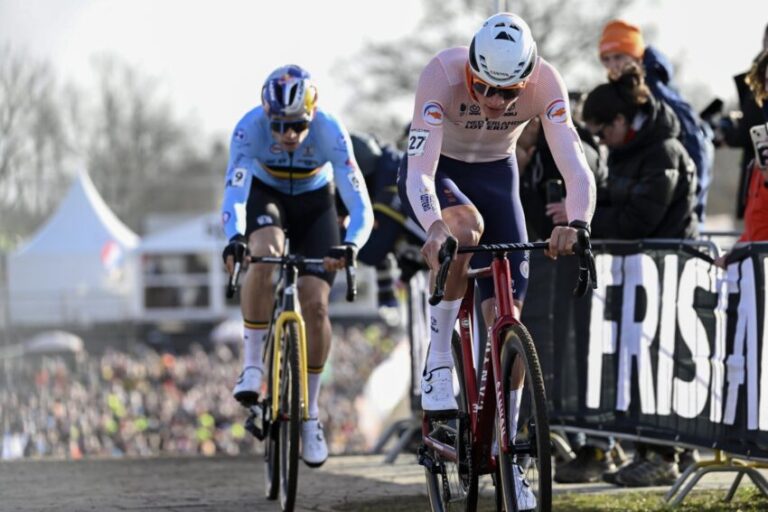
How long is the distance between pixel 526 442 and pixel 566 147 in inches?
50.1

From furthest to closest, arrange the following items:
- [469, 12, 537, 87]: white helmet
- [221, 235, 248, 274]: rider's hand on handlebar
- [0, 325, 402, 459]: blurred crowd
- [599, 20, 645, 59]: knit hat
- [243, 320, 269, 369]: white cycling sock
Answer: [0, 325, 402, 459]: blurred crowd < [599, 20, 645, 59]: knit hat < [243, 320, 269, 369]: white cycling sock < [221, 235, 248, 274]: rider's hand on handlebar < [469, 12, 537, 87]: white helmet

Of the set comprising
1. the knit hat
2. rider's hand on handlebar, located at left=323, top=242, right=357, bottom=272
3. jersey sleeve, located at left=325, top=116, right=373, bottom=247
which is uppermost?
the knit hat

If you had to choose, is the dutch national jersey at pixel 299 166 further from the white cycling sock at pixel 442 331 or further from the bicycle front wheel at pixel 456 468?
the bicycle front wheel at pixel 456 468

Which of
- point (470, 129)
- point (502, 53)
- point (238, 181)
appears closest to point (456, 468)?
point (470, 129)

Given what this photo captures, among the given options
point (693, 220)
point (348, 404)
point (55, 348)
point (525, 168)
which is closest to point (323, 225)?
point (525, 168)

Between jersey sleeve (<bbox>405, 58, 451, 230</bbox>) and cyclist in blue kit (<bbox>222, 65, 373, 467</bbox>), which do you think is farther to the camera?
cyclist in blue kit (<bbox>222, 65, 373, 467</bbox>)

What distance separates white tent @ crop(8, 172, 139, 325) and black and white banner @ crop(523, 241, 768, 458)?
37.8 metres

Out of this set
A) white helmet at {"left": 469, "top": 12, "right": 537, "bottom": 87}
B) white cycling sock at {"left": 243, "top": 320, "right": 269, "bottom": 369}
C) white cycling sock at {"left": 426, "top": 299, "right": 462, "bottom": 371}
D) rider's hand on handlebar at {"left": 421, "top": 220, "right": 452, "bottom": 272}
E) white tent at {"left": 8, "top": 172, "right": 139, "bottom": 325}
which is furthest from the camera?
white tent at {"left": 8, "top": 172, "right": 139, "bottom": 325}

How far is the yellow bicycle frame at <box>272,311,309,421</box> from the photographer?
703 cm

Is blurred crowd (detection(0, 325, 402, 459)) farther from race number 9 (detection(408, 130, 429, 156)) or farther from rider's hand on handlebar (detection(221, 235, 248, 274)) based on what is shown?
race number 9 (detection(408, 130, 429, 156))

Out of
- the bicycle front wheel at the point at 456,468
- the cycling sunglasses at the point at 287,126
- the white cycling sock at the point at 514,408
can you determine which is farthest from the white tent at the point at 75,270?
the white cycling sock at the point at 514,408

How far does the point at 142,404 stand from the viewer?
1172 inches

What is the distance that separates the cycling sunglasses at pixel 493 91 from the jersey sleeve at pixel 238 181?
1992 mm

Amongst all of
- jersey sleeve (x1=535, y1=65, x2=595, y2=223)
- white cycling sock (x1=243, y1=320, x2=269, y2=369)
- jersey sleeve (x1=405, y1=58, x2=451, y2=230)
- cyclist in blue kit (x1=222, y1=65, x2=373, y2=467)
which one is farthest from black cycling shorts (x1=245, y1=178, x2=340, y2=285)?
jersey sleeve (x1=535, y1=65, x2=595, y2=223)
